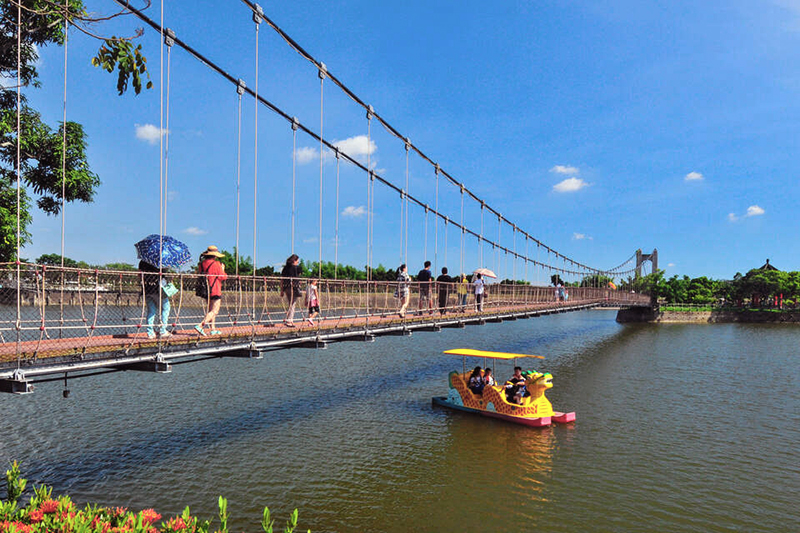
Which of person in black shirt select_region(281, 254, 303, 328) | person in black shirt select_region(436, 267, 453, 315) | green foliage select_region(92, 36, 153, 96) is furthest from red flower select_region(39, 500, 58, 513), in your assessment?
person in black shirt select_region(436, 267, 453, 315)

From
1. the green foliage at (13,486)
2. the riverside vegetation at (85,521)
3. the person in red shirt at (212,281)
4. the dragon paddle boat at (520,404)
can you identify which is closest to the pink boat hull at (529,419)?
the dragon paddle boat at (520,404)

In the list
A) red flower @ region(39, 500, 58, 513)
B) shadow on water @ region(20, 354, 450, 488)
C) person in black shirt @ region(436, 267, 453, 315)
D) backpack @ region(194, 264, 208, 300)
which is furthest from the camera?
person in black shirt @ region(436, 267, 453, 315)

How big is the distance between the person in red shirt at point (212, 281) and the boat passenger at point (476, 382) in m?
9.36

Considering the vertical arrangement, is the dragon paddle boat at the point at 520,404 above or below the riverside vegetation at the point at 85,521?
below

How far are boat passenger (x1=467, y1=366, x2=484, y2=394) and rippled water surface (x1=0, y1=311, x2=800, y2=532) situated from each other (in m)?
0.93

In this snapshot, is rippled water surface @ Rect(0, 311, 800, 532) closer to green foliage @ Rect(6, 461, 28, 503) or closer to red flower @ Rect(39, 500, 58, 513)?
green foliage @ Rect(6, 461, 28, 503)

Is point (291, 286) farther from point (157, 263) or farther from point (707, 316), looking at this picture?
point (707, 316)

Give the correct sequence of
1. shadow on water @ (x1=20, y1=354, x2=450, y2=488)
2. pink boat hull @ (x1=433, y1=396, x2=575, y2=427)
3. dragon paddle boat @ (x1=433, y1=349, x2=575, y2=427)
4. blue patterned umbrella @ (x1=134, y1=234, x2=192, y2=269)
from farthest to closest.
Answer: dragon paddle boat @ (x1=433, y1=349, x2=575, y2=427) → pink boat hull @ (x1=433, y1=396, x2=575, y2=427) → shadow on water @ (x1=20, y1=354, x2=450, y2=488) → blue patterned umbrella @ (x1=134, y1=234, x2=192, y2=269)

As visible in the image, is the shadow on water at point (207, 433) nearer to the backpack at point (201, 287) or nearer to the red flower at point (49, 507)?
the backpack at point (201, 287)

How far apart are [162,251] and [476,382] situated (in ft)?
36.6

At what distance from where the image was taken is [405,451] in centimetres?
1365

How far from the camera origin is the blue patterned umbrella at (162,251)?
943 centimetres

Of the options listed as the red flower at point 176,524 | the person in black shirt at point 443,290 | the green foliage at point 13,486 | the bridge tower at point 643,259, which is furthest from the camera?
the bridge tower at point 643,259

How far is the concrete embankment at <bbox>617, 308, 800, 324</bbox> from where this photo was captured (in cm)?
6531
